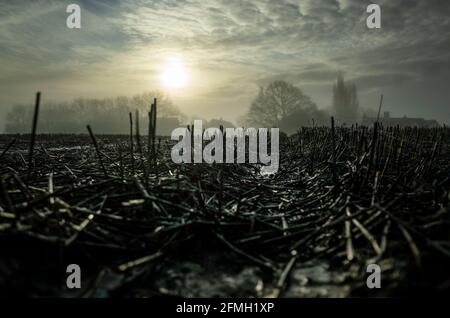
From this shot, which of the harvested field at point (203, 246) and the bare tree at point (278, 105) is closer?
the harvested field at point (203, 246)

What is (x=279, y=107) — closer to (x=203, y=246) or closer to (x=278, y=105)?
(x=278, y=105)

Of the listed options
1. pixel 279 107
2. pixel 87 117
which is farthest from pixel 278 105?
pixel 87 117

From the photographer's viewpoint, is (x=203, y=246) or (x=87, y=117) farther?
(x=87, y=117)

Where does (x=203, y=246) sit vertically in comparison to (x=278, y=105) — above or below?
below

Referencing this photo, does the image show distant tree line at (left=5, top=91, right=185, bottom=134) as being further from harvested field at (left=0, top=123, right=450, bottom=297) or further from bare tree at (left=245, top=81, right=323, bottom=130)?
harvested field at (left=0, top=123, right=450, bottom=297)

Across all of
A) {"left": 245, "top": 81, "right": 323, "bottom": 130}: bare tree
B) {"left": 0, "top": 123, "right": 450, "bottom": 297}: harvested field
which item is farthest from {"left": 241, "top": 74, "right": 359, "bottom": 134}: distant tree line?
{"left": 0, "top": 123, "right": 450, "bottom": 297}: harvested field

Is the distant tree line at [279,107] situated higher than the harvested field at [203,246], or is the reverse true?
the distant tree line at [279,107]

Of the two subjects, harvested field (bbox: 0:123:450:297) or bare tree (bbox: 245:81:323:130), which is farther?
bare tree (bbox: 245:81:323:130)

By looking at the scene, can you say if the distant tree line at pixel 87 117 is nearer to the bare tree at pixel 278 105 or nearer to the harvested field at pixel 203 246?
the bare tree at pixel 278 105

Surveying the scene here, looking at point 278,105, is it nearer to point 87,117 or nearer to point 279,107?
point 279,107

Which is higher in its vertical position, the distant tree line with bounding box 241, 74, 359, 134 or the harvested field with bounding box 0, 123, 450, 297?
the distant tree line with bounding box 241, 74, 359, 134

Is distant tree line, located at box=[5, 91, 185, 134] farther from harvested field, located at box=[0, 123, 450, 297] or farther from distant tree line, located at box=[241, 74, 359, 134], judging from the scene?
harvested field, located at box=[0, 123, 450, 297]

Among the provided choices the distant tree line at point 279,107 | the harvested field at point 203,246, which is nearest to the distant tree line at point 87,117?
the distant tree line at point 279,107
